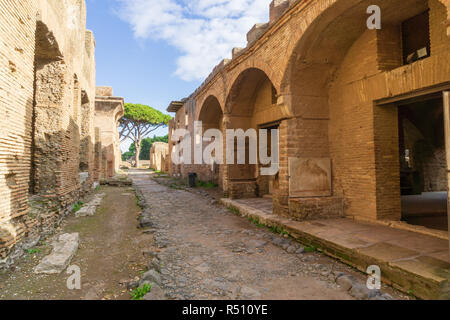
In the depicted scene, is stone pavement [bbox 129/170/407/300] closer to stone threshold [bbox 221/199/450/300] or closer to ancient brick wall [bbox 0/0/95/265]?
stone threshold [bbox 221/199/450/300]

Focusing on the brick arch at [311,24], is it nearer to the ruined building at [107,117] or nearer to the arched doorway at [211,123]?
the arched doorway at [211,123]

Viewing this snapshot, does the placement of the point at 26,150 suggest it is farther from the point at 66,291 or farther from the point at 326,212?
the point at 326,212

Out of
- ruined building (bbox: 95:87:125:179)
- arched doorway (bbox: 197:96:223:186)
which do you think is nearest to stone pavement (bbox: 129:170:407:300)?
arched doorway (bbox: 197:96:223:186)

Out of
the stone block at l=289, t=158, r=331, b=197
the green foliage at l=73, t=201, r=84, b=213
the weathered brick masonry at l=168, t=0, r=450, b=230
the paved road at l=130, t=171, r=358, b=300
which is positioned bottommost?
the paved road at l=130, t=171, r=358, b=300

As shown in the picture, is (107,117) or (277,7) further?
(107,117)

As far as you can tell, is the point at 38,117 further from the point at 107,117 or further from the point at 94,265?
the point at 107,117

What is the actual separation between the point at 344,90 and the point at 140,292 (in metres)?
5.18

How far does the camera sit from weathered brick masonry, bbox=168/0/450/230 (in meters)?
4.31

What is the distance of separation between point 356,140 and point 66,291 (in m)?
5.26

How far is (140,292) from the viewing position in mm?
2648

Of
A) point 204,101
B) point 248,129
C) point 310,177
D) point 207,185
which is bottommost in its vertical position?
point 207,185

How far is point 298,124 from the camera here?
5.56m

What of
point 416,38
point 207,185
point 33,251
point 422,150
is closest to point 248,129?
point 207,185

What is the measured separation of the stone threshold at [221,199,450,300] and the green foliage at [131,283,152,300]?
8.64 ft
